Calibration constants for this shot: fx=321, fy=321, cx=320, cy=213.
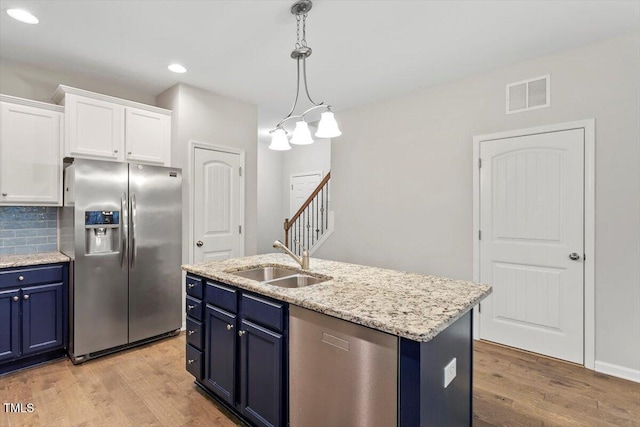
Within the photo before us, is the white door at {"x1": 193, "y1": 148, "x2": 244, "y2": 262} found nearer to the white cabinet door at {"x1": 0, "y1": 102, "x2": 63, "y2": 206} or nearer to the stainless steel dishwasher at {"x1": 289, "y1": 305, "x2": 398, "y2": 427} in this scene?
the white cabinet door at {"x1": 0, "y1": 102, "x2": 63, "y2": 206}

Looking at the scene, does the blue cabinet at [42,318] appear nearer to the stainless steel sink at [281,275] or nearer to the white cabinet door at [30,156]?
the white cabinet door at [30,156]

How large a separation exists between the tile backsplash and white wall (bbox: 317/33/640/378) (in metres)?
3.17

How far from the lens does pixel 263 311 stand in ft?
5.90

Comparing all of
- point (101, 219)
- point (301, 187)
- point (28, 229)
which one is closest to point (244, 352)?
point (101, 219)

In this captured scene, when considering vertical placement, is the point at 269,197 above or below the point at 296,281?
above

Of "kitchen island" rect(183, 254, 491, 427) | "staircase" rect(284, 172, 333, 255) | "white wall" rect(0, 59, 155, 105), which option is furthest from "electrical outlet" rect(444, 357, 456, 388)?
"white wall" rect(0, 59, 155, 105)

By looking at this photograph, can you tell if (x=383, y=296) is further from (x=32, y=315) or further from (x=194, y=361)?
(x=32, y=315)

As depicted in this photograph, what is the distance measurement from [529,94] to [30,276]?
185 inches

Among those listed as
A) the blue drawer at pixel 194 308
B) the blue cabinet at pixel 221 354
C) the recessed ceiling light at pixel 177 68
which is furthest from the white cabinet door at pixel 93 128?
the blue cabinet at pixel 221 354

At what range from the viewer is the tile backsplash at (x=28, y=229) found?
3.01 m

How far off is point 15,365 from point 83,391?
848 millimetres

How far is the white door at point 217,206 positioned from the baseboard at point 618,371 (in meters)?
3.72

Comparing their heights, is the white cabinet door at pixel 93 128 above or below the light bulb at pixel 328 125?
above

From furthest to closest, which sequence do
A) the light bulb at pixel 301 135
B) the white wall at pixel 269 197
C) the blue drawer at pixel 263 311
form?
the white wall at pixel 269 197 < the light bulb at pixel 301 135 < the blue drawer at pixel 263 311
